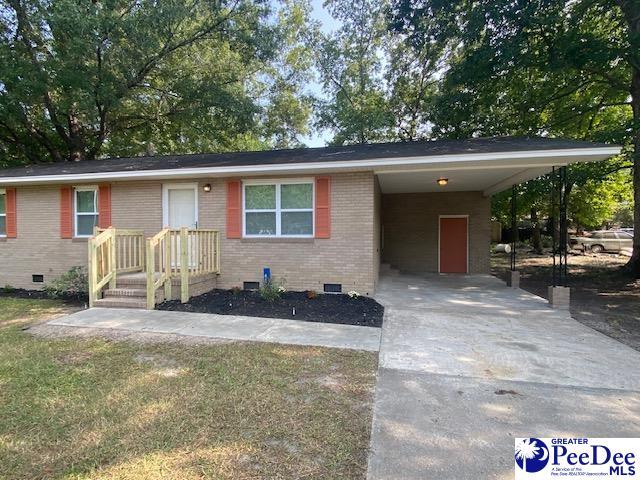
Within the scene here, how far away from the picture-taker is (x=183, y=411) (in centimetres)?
282

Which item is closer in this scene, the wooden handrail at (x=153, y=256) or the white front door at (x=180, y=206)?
the wooden handrail at (x=153, y=256)

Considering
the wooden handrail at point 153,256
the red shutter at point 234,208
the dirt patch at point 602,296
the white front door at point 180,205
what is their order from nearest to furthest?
the dirt patch at point 602,296 → the wooden handrail at point 153,256 → the red shutter at point 234,208 → the white front door at point 180,205

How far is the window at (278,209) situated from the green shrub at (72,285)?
159 inches

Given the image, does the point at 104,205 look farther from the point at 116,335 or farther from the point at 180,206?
the point at 116,335

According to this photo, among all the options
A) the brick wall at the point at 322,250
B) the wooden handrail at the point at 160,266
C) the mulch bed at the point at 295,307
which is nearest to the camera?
the mulch bed at the point at 295,307

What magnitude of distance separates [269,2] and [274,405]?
1537 centimetres

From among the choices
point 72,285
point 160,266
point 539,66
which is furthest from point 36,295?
point 539,66

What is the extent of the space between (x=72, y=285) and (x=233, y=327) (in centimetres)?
524

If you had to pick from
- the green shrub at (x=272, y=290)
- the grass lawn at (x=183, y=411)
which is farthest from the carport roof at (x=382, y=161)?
the grass lawn at (x=183, y=411)

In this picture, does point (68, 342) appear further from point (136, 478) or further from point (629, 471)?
point (629, 471)

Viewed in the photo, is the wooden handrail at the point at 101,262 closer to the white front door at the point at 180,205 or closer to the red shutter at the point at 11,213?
the white front door at the point at 180,205

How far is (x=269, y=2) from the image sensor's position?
44.0 ft

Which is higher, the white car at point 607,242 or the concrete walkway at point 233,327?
the white car at point 607,242

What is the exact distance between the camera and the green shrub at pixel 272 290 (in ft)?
23.4
